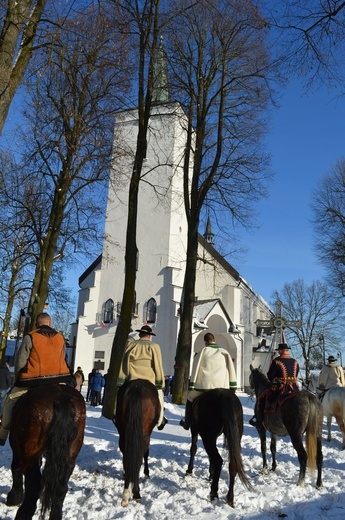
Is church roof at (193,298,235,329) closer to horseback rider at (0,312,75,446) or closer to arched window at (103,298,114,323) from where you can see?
arched window at (103,298,114,323)

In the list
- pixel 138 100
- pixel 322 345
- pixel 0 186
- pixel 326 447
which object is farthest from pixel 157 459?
pixel 322 345

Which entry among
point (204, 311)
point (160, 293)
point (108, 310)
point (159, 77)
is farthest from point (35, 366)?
point (108, 310)

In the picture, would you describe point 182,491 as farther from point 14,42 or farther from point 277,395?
point 14,42

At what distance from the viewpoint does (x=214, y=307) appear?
1414 inches

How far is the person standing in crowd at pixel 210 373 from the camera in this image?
7.97 meters

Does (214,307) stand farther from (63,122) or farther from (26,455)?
(26,455)

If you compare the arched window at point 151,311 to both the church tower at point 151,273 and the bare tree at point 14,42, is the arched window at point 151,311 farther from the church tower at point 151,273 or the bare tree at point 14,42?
the bare tree at point 14,42

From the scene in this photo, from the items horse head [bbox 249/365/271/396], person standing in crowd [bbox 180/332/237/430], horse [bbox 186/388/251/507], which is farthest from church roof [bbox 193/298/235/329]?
horse [bbox 186/388/251/507]

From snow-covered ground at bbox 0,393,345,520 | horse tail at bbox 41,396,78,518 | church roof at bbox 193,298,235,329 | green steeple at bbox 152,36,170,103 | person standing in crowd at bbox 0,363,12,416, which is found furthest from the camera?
church roof at bbox 193,298,235,329

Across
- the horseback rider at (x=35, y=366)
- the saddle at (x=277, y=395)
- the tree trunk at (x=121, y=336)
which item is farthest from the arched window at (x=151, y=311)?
the horseback rider at (x=35, y=366)

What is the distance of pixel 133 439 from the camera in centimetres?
663

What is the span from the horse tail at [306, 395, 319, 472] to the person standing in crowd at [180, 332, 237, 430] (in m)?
1.30

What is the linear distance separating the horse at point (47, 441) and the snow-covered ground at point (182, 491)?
623mm

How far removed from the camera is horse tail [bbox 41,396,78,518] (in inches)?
200
